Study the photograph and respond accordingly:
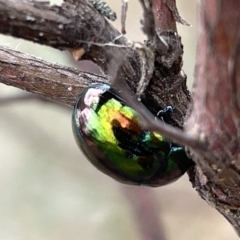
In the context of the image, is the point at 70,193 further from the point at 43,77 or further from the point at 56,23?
the point at 56,23

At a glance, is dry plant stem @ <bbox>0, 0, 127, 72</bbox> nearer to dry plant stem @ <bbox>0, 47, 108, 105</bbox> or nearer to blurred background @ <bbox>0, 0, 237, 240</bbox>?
dry plant stem @ <bbox>0, 47, 108, 105</bbox>

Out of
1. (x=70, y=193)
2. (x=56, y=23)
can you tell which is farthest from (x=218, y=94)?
(x=70, y=193)

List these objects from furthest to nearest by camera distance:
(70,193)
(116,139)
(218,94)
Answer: (70,193) < (116,139) < (218,94)

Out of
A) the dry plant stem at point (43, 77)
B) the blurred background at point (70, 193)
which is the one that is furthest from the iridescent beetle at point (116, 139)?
the blurred background at point (70, 193)

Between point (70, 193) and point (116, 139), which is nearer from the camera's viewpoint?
point (116, 139)

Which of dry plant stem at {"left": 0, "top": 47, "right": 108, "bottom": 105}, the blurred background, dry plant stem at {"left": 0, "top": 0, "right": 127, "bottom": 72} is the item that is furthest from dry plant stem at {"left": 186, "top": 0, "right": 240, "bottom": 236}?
the blurred background

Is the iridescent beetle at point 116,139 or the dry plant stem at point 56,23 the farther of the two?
the iridescent beetle at point 116,139

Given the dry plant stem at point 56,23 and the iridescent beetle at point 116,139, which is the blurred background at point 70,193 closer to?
the iridescent beetle at point 116,139

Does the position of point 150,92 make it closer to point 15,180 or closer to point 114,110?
point 114,110
